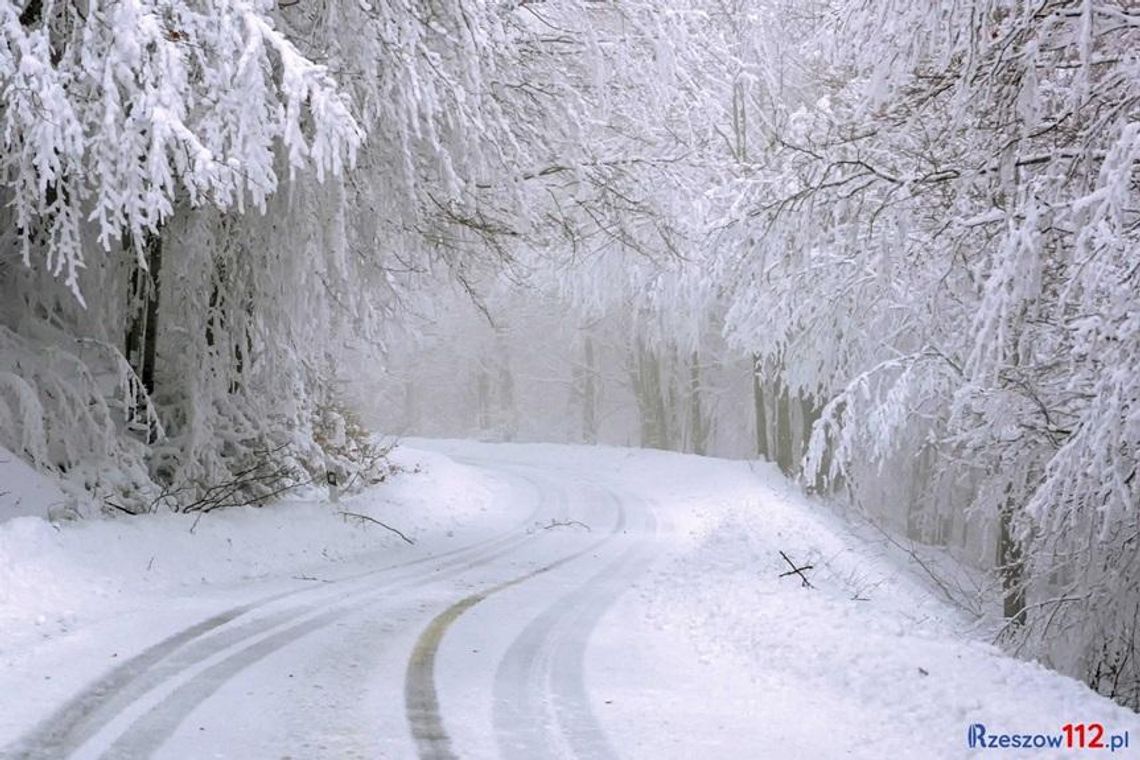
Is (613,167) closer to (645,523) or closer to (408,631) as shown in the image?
(408,631)

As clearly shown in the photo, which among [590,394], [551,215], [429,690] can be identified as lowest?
[429,690]

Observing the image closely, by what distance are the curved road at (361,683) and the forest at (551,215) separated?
2.79 meters

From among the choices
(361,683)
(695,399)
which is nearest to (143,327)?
(361,683)

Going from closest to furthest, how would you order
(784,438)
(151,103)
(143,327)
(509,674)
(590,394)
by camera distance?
(509,674)
(151,103)
(143,327)
(784,438)
(590,394)

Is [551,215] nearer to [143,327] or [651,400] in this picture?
[143,327]

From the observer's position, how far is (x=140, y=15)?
264 inches

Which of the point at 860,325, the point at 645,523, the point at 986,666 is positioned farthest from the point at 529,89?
the point at 645,523

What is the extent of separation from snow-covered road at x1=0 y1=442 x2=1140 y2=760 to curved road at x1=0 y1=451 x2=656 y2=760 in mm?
19

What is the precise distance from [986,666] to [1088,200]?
3.01 metres

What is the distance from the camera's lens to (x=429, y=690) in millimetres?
5914

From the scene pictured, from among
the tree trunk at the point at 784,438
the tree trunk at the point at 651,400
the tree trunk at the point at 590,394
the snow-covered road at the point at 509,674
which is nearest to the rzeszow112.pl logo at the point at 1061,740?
the snow-covered road at the point at 509,674

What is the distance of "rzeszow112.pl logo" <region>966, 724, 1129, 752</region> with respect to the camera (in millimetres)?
5113

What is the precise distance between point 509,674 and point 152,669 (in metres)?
2.16

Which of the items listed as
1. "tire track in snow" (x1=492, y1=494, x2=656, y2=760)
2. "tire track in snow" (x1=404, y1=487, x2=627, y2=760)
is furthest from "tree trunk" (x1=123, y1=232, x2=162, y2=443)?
"tire track in snow" (x1=492, y1=494, x2=656, y2=760)
